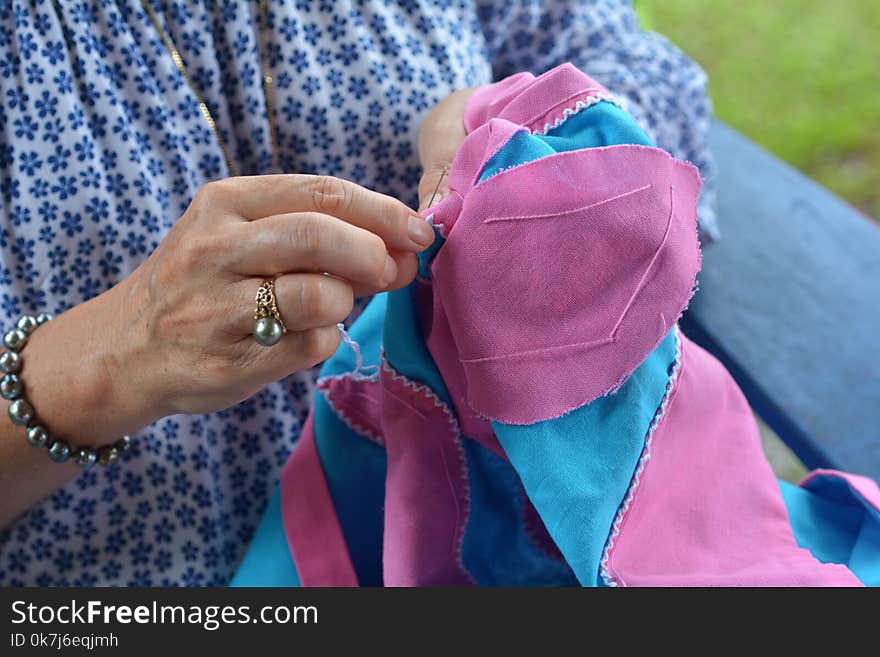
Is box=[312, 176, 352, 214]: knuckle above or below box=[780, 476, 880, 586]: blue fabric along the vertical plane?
above

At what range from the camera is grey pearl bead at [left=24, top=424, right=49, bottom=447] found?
621 mm

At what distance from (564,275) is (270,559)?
0.37 m

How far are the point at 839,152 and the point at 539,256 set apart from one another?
181cm

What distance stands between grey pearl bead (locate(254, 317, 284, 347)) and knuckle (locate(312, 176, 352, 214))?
0.25ft

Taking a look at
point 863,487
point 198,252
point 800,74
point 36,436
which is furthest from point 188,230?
point 800,74

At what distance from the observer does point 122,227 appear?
2.30 ft

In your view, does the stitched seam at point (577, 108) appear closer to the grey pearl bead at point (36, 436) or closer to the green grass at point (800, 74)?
the grey pearl bead at point (36, 436)

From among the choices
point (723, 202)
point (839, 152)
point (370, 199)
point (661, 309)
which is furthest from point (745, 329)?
point (839, 152)

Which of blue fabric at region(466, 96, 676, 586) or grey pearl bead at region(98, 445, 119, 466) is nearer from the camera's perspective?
blue fabric at region(466, 96, 676, 586)

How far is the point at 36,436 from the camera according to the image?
0.62 meters

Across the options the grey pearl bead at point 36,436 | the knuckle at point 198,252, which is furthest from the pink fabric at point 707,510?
the grey pearl bead at point 36,436

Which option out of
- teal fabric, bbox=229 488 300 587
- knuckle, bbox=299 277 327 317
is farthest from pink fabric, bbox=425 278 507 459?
teal fabric, bbox=229 488 300 587

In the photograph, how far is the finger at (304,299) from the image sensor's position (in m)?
0.48

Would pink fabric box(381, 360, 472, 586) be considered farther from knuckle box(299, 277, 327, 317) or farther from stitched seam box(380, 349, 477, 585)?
knuckle box(299, 277, 327, 317)
